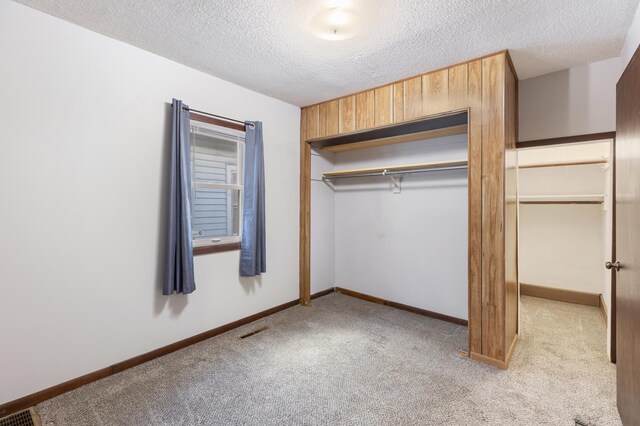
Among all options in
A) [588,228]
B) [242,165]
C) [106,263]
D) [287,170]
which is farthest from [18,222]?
[588,228]

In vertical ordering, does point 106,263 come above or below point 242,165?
below

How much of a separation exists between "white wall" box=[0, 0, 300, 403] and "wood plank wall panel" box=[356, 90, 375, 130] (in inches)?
58.3

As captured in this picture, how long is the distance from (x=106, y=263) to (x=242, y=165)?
153 centimetres

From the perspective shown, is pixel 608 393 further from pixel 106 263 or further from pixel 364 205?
pixel 106 263

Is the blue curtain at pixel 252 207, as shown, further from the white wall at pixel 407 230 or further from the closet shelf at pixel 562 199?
the closet shelf at pixel 562 199

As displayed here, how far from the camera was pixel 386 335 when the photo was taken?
300 centimetres

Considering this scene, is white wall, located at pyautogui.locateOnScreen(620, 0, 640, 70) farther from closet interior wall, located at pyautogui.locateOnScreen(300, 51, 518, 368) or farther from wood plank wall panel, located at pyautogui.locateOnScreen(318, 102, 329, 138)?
wood plank wall panel, located at pyautogui.locateOnScreen(318, 102, 329, 138)

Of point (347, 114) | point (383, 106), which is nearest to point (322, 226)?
point (347, 114)

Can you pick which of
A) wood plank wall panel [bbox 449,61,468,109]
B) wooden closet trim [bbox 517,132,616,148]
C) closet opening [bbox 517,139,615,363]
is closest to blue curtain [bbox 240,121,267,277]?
wood plank wall panel [bbox 449,61,468,109]

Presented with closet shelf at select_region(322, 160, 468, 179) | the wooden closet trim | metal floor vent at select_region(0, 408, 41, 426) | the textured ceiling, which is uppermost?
the textured ceiling

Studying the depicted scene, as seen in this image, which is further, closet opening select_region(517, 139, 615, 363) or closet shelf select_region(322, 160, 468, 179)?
closet opening select_region(517, 139, 615, 363)

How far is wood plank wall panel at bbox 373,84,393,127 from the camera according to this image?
3.04 meters

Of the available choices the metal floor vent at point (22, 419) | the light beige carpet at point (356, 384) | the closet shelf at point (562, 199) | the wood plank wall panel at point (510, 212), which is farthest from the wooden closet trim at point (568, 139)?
the metal floor vent at point (22, 419)

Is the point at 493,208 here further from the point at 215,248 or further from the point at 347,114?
the point at 215,248
